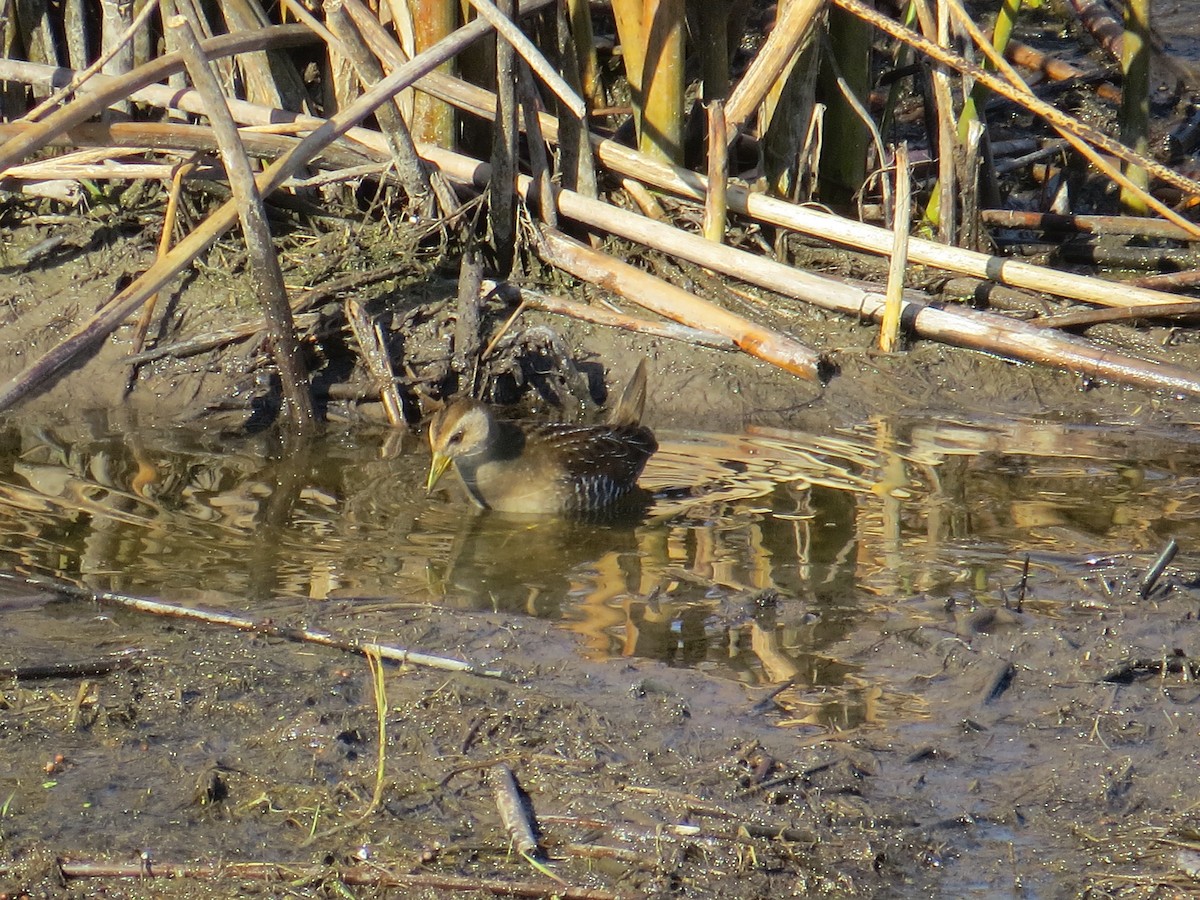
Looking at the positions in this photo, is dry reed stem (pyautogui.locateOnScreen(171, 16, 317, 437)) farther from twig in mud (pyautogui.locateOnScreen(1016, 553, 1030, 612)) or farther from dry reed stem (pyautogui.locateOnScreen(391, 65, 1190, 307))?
twig in mud (pyautogui.locateOnScreen(1016, 553, 1030, 612))

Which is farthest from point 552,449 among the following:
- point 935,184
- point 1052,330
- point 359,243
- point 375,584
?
point 935,184

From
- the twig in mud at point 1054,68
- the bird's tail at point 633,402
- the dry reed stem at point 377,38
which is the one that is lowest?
the bird's tail at point 633,402

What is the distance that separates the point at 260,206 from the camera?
537 cm

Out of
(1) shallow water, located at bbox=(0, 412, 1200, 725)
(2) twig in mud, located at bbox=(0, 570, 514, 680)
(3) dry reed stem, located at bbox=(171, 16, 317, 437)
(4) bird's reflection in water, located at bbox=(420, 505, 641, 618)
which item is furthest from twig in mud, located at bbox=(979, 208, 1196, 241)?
(2) twig in mud, located at bbox=(0, 570, 514, 680)

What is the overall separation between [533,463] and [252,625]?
64.0 inches

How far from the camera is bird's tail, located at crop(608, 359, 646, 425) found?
5.75m

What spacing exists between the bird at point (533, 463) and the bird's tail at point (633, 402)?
290 millimetres

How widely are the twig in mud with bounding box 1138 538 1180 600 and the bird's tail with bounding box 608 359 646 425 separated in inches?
82.8

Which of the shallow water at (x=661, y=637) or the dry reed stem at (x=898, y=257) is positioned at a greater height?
the dry reed stem at (x=898, y=257)

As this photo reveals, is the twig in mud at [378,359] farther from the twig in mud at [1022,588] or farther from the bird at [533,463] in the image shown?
the twig in mud at [1022,588]

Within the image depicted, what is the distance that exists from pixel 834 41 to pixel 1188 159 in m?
2.32

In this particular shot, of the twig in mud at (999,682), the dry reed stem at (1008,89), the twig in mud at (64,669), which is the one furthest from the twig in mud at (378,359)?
the twig in mud at (999,682)

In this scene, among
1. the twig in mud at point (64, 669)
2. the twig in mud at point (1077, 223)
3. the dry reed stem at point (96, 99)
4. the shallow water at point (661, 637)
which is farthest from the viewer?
the twig in mud at point (1077, 223)

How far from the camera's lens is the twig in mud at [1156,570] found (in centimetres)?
417
